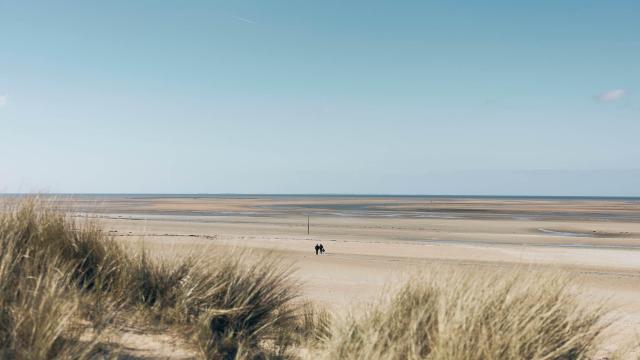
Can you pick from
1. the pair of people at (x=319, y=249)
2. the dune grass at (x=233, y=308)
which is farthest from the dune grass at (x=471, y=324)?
the pair of people at (x=319, y=249)

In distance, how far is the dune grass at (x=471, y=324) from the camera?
147 inches

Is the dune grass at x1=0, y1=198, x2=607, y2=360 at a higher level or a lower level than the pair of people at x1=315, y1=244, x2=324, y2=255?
higher

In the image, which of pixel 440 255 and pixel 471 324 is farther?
pixel 440 255

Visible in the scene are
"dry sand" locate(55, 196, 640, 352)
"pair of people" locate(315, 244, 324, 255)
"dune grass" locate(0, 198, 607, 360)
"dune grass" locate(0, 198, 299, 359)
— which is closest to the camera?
"dune grass" locate(0, 198, 607, 360)

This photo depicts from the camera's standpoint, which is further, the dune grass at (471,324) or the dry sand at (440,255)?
the dry sand at (440,255)

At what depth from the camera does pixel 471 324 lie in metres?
3.85

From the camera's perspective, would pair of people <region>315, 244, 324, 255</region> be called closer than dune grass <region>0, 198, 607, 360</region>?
No

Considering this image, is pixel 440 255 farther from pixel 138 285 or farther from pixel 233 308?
pixel 138 285

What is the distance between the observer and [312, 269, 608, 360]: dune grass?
3.74 meters

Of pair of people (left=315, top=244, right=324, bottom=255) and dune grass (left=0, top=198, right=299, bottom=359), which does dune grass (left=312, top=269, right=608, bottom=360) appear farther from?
pair of people (left=315, top=244, right=324, bottom=255)

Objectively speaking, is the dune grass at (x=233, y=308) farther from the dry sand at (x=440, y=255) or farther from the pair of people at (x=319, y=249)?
the pair of people at (x=319, y=249)

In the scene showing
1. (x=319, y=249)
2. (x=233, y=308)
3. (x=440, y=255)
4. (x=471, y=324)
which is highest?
(x=471, y=324)

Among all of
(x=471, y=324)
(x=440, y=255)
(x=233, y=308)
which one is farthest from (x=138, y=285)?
(x=440, y=255)

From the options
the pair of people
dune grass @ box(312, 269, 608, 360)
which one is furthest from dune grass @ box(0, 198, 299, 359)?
the pair of people
